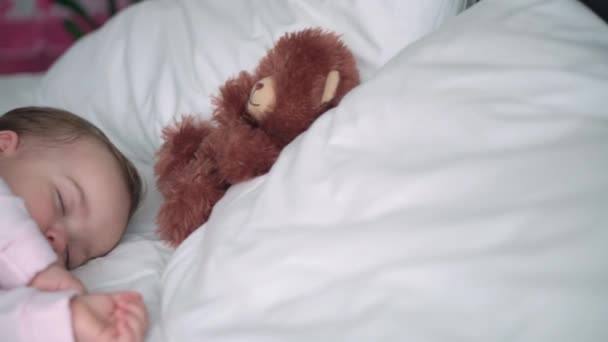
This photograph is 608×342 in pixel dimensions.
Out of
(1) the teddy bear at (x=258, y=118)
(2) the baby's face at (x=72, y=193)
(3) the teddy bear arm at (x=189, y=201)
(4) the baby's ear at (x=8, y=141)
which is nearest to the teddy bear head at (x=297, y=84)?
(1) the teddy bear at (x=258, y=118)

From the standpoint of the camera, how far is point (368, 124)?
67 cm

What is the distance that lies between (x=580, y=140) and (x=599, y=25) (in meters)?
0.23

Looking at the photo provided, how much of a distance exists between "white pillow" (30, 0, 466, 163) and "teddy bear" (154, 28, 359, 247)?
0.42ft

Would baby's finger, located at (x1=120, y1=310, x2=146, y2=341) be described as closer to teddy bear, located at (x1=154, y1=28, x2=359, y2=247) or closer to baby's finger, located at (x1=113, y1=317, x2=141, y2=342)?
baby's finger, located at (x1=113, y1=317, x2=141, y2=342)

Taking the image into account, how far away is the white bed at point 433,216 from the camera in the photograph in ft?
1.61

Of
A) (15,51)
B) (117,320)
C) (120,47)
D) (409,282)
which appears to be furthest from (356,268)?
(15,51)

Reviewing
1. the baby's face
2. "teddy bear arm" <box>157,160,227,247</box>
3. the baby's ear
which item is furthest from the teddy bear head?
the baby's ear

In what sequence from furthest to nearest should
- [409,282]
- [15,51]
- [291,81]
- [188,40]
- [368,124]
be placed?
1. [15,51]
2. [188,40]
3. [291,81]
4. [368,124]
5. [409,282]

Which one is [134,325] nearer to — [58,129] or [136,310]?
[136,310]

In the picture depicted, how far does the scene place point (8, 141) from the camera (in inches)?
32.4

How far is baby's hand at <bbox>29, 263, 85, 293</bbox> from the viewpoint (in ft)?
2.11

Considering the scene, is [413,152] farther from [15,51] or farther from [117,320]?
[15,51]

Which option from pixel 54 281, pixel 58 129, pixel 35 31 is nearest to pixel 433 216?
pixel 54 281

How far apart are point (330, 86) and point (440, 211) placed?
1.06ft
